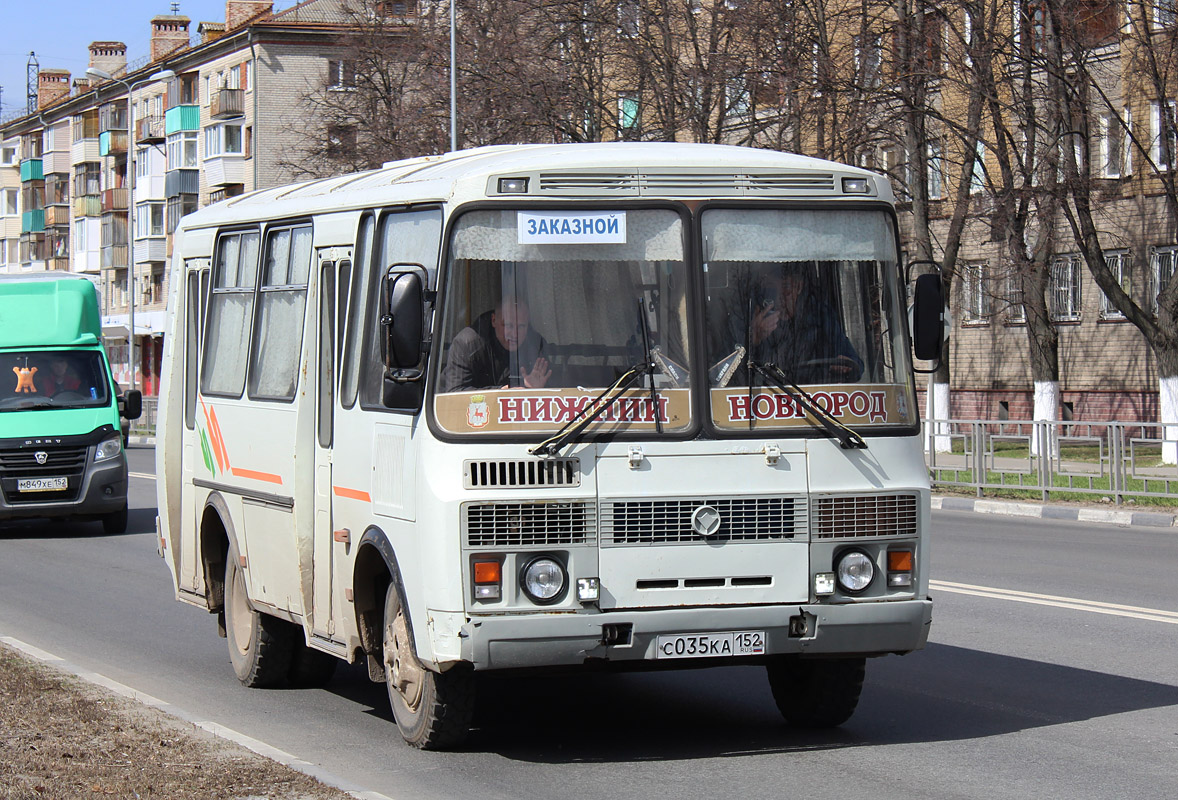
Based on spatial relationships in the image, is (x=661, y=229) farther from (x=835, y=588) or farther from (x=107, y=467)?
(x=107, y=467)

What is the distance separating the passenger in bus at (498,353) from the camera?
7195mm

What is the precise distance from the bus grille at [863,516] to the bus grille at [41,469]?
14190mm

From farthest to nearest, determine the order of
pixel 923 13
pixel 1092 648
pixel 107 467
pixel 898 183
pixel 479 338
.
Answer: pixel 898 183 < pixel 923 13 < pixel 107 467 < pixel 1092 648 < pixel 479 338

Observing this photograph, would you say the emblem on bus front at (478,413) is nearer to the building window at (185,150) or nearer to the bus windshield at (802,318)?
the bus windshield at (802,318)

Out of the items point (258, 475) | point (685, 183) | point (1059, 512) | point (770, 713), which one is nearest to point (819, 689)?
point (770, 713)

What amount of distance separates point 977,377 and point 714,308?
37.5 metres

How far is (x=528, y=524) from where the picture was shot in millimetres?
7094

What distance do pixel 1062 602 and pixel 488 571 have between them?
22.3 ft

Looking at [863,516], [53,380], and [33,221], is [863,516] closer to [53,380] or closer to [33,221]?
[53,380]

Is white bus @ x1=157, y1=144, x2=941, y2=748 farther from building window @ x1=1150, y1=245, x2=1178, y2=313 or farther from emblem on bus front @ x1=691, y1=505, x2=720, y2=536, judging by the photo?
building window @ x1=1150, y1=245, x2=1178, y2=313

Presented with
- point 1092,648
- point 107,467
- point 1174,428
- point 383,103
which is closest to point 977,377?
point 383,103

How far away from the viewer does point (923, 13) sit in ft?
98.6

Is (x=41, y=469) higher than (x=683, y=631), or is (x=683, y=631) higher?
(x=41, y=469)

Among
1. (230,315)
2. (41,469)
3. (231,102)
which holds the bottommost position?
(41,469)
